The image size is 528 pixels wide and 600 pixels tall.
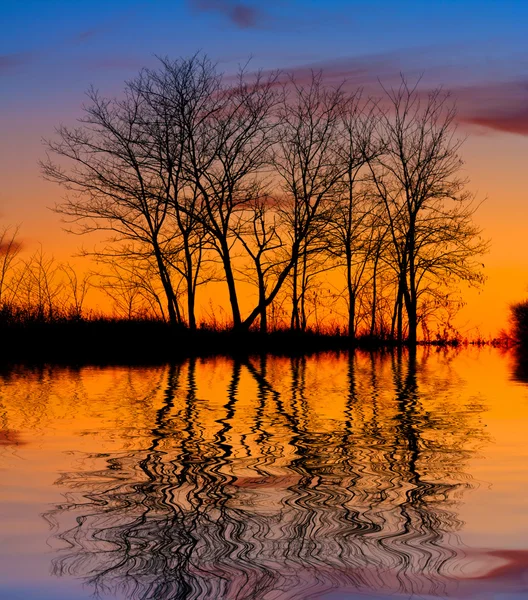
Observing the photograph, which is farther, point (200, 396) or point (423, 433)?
point (200, 396)

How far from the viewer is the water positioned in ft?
13.3

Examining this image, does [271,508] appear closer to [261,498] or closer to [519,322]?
[261,498]

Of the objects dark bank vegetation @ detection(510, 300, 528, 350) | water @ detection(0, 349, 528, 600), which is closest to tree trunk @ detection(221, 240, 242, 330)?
dark bank vegetation @ detection(510, 300, 528, 350)

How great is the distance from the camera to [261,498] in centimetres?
571

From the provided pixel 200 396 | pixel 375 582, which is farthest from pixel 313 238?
pixel 375 582

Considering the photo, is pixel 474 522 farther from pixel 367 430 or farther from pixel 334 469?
pixel 367 430

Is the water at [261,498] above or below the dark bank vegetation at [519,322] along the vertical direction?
below

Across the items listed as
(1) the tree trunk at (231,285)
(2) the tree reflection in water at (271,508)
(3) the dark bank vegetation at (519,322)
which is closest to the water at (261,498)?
(2) the tree reflection in water at (271,508)

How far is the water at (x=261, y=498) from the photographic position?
160 inches

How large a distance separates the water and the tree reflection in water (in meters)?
0.02

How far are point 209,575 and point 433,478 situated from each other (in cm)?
282

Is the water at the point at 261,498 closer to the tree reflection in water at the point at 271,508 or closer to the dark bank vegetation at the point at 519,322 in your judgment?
the tree reflection in water at the point at 271,508

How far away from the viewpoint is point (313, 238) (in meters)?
30.1

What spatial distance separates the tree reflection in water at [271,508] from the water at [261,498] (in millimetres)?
15
